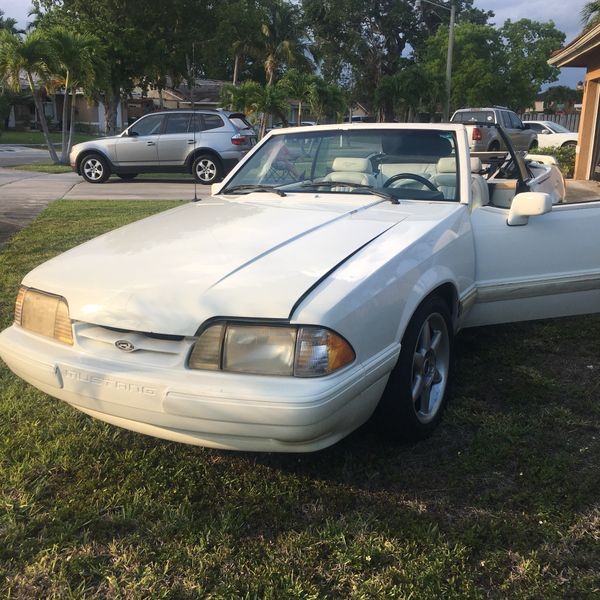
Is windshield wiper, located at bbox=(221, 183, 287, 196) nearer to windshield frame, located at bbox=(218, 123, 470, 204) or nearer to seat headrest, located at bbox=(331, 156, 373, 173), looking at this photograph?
windshield frame, located at bbox=(218, 123, 470, 204)

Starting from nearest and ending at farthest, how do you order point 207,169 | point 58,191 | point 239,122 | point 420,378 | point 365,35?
A: point 420,378 → point 58,191 → point 207,169 → point 239,122 → point 365,35

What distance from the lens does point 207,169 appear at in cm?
1471

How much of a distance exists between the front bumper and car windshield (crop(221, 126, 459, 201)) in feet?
4.85

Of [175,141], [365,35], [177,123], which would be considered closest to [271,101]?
[177,123]

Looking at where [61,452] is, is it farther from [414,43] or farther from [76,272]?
[414,43]

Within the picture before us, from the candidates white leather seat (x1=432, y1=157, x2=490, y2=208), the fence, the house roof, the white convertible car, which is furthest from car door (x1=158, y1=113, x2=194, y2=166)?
the fence

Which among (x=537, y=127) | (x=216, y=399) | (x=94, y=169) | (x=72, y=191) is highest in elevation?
(x=537, y=127)

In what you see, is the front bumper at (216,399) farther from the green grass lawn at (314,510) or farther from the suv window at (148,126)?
the suv window at (148,126)

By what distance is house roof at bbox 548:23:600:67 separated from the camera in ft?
42.3

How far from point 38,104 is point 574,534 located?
20733mm

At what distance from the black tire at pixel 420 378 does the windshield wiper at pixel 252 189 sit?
4.19 feet

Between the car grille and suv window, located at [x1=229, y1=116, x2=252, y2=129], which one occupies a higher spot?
suv window, located at [x1=229, y1=116, x2=252, y2=129]

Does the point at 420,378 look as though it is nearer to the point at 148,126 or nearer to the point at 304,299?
the point at 304,299

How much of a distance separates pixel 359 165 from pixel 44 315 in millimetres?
2109
